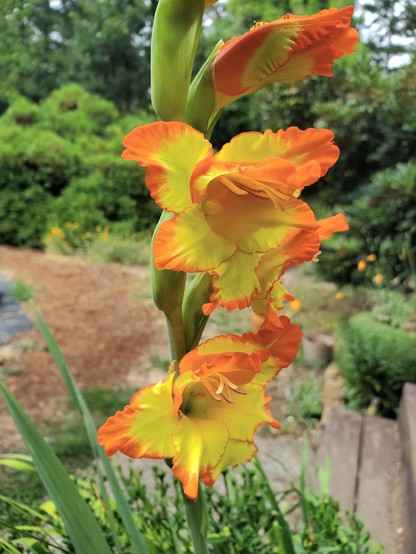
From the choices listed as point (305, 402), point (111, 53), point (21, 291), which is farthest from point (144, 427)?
point (111, 53)

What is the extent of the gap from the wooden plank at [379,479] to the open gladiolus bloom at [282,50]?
1.85 m

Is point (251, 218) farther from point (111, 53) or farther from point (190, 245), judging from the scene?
point (111, 53)

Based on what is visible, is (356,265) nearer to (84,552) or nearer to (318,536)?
(318,536)

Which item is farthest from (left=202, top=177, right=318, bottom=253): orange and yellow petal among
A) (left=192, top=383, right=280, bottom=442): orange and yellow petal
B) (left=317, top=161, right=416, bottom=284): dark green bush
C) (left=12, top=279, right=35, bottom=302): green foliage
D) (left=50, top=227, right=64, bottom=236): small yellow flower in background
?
(left=50, top=227, right=64, bottom=236): small yellow flower in background

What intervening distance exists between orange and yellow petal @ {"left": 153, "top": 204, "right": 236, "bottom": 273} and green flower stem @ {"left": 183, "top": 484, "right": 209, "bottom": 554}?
36cm

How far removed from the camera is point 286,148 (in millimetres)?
604

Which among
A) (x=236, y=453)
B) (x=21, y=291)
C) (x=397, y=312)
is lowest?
(x=21, y=291)

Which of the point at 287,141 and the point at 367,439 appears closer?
the point at 287,141

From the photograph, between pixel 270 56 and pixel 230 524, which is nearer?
pixel 270 56

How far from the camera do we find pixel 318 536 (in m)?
1.30

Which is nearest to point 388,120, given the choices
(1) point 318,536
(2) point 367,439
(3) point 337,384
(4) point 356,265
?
(4) point 356,265

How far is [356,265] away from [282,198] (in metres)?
4.25

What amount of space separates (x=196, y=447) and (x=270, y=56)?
0.48 metres

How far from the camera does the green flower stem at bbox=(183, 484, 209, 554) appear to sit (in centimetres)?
76
